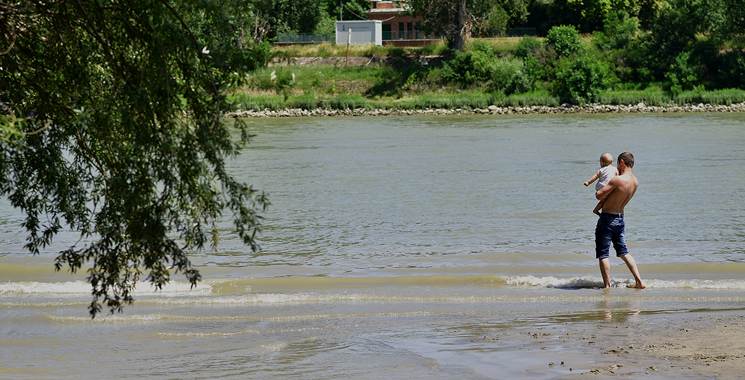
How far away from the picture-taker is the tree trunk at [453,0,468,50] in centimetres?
7031

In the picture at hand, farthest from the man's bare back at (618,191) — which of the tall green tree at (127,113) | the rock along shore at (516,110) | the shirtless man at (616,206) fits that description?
the rock along shore at (516,110)

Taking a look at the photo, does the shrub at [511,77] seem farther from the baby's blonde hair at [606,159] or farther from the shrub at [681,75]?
the baby's blonde hair at [606,159]

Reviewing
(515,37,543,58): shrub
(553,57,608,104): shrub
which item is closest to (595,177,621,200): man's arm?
(553,57,608,104): shrub

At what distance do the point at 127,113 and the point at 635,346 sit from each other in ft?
16.7

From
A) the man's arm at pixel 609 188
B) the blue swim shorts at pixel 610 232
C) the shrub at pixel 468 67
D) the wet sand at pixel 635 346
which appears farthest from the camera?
the shrub at pixel 468 67

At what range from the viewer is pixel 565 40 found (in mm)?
70875

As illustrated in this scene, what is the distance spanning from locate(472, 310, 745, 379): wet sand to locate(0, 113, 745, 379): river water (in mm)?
123

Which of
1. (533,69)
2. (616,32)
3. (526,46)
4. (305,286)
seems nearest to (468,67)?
(533,69)

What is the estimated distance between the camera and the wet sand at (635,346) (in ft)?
20.9

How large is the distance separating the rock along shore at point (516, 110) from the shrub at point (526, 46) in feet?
31.8

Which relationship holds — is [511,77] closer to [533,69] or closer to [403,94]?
[533,69]

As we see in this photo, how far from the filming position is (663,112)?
61.9m

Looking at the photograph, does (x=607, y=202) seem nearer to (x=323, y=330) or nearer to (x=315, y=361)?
(x=323, y=330)

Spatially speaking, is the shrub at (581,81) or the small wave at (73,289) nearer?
the small wave at (73,289)
